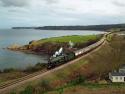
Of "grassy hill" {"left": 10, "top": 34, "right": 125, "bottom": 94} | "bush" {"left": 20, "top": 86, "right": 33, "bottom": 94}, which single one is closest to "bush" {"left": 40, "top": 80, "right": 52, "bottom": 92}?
"grassy hill" {"left": 10, "top": 34, "right": 125, "bottom": 94}

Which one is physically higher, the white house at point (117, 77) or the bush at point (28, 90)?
the bush at point (28, 90)

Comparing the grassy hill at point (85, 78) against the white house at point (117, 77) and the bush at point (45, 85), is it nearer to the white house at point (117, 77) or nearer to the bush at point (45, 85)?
the bush at point (45, 85)

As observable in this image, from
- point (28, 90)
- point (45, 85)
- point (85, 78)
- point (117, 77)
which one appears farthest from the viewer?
point (85, 78)

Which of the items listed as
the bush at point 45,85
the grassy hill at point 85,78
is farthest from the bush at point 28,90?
the bush at point 45,85

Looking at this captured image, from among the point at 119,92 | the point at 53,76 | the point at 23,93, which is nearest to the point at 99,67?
the point at 53,76

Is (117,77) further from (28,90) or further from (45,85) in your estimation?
(28,90)

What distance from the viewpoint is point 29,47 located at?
5384 inches

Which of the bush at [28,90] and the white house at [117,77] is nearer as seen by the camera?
the bush at [28,90]

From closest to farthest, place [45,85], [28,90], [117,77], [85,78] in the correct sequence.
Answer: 1. [28,90]
2. [45,85]
3. [117,77]
4. [85,78]

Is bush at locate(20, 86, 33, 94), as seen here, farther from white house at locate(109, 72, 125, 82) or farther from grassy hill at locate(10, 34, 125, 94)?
white house at locate(109, 72, 125, 82)

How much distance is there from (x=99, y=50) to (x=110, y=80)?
39270mm

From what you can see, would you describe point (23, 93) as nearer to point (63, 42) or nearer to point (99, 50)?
point (99, 50)

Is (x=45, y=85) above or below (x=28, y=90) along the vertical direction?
below

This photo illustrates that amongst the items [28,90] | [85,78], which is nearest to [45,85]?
[28,90]
